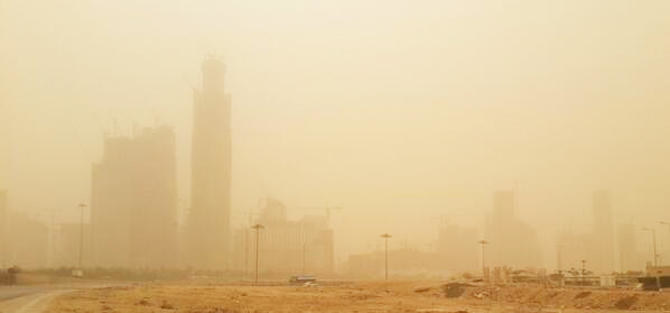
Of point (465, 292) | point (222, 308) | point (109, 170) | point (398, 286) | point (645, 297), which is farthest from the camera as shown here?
point (109, 170)

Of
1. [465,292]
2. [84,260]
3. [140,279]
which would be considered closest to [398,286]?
[465,292]

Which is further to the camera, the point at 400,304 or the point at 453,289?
the point at 453,289

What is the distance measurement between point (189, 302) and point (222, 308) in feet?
20.8

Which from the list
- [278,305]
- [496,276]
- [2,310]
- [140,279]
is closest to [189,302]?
[278,305]

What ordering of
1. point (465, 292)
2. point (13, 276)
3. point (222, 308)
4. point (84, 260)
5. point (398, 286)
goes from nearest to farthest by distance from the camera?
point (222, 308) → point (465, 292) → point (398, 286) → point (13, 276) → point (84, 260)

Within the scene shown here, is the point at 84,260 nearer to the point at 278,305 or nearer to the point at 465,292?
the point at 465,292

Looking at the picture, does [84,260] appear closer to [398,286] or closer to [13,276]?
[13,276]

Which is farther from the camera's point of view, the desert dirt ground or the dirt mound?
the dirt mound

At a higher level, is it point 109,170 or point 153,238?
point 109,170

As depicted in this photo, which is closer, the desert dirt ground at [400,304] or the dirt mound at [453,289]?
the desert dirt ground at [400,304]

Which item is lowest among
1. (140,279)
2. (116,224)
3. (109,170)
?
(140,279)

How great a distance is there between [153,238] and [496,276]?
12065 cm

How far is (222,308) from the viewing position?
44.7 metres

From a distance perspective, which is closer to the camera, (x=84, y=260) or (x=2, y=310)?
(x=2, y=310)
